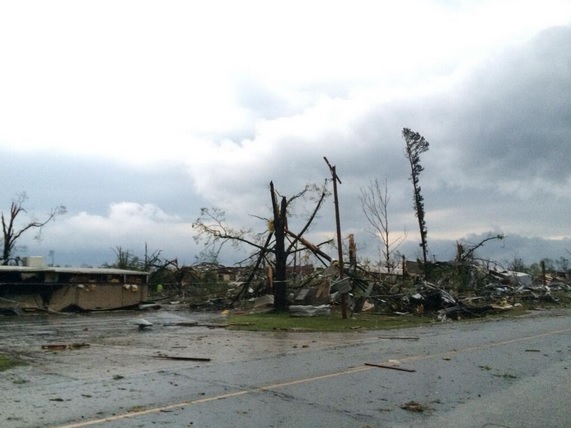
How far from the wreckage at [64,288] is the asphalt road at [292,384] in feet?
50.1

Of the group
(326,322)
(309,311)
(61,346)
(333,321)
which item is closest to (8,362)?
(61,346)

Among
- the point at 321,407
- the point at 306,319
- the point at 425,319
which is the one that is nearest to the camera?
the point at 321,407

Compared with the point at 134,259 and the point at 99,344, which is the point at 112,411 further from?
the point at 134,259

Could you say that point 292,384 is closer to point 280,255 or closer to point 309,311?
point 309,311

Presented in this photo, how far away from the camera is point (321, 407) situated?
7312mm

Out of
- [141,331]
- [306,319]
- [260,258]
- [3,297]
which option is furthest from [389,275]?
[3,297]

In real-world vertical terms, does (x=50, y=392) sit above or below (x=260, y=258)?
below

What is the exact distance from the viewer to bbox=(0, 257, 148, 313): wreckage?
29.5m

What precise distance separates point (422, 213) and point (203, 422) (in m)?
43.7

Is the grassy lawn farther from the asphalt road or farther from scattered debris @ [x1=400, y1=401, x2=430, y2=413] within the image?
scattered debris @ [x1=400, y1=401, x2=430, y2=413]

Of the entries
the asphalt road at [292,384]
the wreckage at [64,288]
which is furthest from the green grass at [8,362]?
the wreckage at [64,288]

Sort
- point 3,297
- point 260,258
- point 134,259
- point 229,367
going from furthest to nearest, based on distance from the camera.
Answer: point 134,259 → point 260,258 → point 3,297 → point 229,367

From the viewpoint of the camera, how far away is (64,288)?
3166 centimetres

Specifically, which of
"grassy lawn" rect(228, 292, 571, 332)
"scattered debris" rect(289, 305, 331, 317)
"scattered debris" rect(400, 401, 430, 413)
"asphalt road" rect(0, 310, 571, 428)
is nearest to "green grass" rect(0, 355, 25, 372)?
"asphalt road" rect(0, 310, 571, 428)
